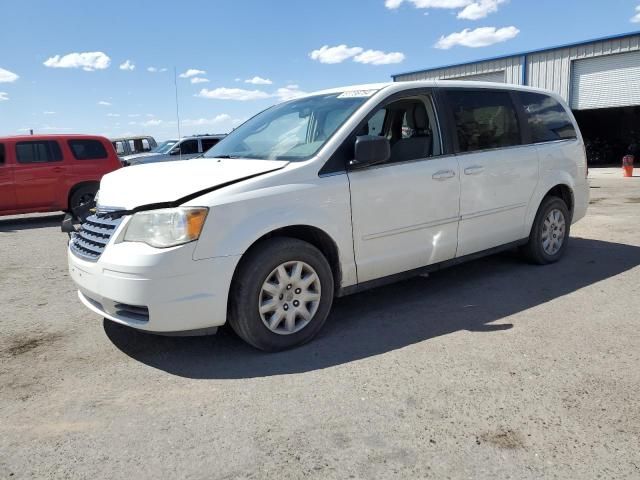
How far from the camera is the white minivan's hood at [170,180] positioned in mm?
3377

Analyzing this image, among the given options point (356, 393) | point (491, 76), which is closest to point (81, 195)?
point (356, 393)

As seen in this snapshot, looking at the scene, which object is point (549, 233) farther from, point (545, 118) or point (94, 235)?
point (94, 235)

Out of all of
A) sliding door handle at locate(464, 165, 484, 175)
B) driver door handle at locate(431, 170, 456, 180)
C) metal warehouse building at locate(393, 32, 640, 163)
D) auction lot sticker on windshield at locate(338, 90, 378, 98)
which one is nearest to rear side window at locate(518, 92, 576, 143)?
sliding door handle at locate(464, 165, 484, 175)

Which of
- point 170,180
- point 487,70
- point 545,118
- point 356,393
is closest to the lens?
point 356,393

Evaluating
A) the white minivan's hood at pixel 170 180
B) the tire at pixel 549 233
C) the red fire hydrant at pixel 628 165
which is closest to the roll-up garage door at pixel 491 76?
the red fire hydrant at pixel 628 165

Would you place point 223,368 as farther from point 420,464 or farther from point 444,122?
point 444,122

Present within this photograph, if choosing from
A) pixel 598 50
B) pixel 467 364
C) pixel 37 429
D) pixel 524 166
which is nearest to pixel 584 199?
pixel 524 166

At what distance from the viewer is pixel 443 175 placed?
14.6 feet

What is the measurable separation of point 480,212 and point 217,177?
8.13ft

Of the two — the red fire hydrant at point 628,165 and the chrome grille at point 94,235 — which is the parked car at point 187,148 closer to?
the chrome grille at point 94,235

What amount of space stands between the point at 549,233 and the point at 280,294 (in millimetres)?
3522

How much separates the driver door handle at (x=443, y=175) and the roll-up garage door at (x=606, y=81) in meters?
18.6

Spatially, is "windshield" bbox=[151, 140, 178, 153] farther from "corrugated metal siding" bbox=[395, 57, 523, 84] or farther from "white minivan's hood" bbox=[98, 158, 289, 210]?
"white minivan's hood" bbox=[98, 158, 289, 210]

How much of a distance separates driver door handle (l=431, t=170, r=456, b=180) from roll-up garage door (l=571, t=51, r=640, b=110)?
18.6 metres
